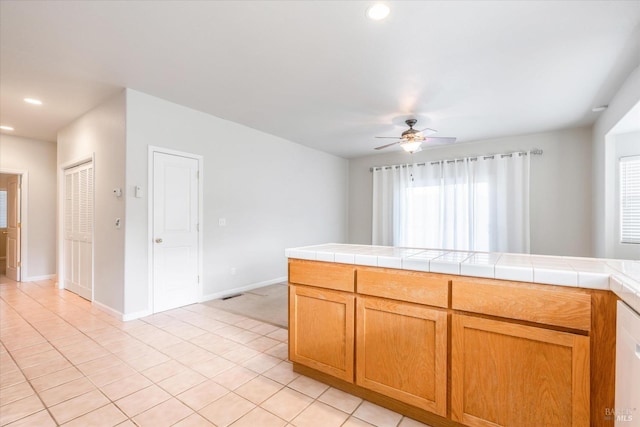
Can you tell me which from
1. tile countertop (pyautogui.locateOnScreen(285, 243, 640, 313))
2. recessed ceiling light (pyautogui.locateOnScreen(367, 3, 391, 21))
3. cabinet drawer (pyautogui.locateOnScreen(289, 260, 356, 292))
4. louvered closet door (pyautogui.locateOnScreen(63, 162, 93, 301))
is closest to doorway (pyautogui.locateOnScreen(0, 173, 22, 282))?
louvered closet door (pyautogui.locateOnScreen(63, 162, 93, 301))

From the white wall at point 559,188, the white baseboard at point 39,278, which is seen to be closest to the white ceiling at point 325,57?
the white wall at point 559,188

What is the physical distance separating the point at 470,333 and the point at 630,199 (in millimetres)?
3572

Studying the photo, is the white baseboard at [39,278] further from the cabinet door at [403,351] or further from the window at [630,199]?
the window at [630,199]

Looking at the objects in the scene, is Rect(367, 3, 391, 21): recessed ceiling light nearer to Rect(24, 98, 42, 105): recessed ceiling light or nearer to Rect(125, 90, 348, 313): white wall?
Rect(125, 90, 348, 313): white wall

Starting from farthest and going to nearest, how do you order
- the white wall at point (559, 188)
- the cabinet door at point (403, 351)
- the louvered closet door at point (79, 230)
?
the white wall at point (559, 188)
the louvered closet door at point (79, 230)
the cabinet door at point (403, 351)

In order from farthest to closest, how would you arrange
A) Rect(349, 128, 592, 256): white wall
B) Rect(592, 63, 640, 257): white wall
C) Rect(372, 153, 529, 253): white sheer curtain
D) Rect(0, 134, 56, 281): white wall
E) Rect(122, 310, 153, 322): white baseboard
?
1. Rect(0, 134, 56, 281): white wall
2. Rect(372, 153, 529, 253): white sheer curtain
3. Rect(349, 128, 592, 256): white wall
4. Rect(122, 310, 153, 322): white baseboard
5. Rect(592, 63, 640, 257): white wall

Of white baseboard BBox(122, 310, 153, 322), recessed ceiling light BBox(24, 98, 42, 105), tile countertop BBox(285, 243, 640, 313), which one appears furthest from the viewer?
recessed ceiling light BBox(24, 98, 42, 105)

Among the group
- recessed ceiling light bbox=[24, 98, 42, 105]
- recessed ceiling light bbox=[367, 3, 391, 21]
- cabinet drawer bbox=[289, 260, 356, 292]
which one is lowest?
cabinet drawer bbox=[289, 260, 356, 292]

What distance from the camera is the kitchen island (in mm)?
1231

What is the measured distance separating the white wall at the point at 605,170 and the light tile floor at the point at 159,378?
12.2 ft

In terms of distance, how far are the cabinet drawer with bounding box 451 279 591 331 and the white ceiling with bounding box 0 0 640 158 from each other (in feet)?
6.12

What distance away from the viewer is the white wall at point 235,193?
3.40 m

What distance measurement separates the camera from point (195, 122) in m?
3.98

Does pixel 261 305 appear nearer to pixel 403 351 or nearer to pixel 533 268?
pixel 403 351
